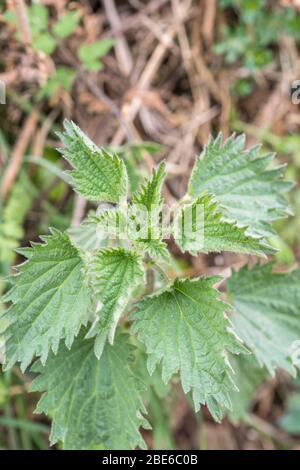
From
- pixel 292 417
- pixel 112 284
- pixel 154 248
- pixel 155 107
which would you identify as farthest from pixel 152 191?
pixel 292 417

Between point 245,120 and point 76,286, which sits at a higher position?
point 245,120

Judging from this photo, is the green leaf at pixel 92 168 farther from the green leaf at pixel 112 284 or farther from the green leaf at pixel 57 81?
the green leaf at pixel 57 81

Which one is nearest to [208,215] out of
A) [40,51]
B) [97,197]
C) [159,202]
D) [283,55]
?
[159,202]

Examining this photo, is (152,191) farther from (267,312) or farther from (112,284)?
(267,312)

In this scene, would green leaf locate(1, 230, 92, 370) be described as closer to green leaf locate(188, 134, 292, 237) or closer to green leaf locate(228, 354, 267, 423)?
green leaf locate(188, 134, 292, 237)

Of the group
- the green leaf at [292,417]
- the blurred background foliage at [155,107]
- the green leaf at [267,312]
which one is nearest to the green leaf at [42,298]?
the green leaf at [267,312]

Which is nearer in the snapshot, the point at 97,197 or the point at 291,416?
the point at 97,197
